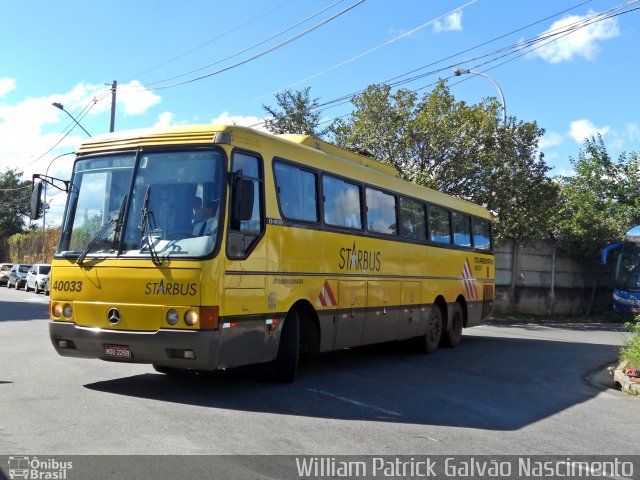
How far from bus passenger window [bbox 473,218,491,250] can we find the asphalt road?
5063 mm

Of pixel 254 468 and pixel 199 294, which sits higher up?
pixel 199 294

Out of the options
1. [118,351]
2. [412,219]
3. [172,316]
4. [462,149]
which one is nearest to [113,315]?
[118,351]

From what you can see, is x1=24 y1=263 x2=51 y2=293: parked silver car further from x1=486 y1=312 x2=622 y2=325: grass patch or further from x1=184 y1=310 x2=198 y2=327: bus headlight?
x1=184 y1=310 x2=198 y2=327: bus headlight

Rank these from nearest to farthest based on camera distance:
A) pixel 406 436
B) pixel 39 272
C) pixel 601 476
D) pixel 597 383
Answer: pixel 601 476, pixel 406 436, pixel 597 383, pixel 39 272

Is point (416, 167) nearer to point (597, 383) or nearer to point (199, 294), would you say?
point (597, 383)

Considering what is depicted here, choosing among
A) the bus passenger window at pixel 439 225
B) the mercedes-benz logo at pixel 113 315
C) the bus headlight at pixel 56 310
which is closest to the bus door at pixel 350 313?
the mercedes-benz logo at pixel 113 315

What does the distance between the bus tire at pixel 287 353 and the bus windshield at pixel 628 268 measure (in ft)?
64.5

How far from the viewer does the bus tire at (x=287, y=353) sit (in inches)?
344

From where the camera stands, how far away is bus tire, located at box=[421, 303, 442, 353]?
1373 cm

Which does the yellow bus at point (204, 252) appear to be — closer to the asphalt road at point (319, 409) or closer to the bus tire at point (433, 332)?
the asphalt road at point (319, 409)

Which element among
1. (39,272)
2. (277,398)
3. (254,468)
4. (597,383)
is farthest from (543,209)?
(39,272)

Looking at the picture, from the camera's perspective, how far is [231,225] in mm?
7605

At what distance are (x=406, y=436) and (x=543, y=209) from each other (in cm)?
1950

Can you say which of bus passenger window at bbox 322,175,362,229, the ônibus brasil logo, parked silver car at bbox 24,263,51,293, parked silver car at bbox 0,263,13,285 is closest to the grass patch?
bus passenger window at bbox 322,175,362,229
